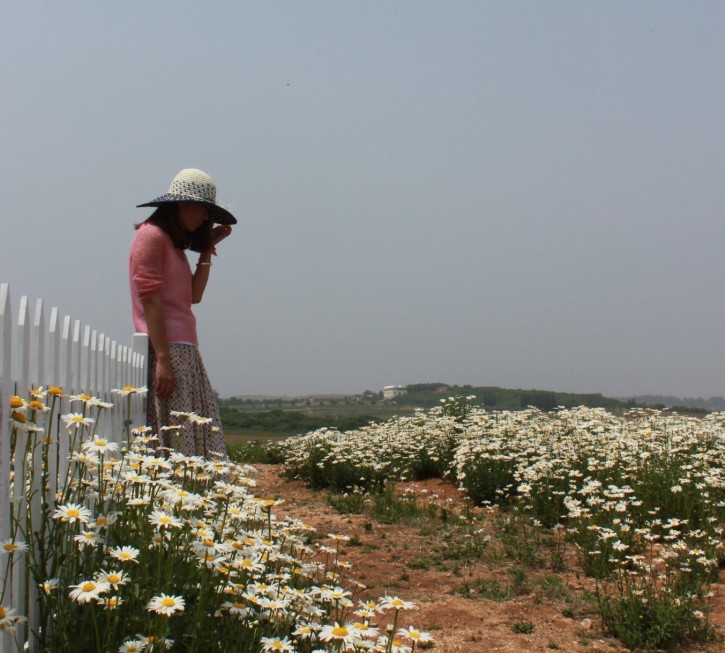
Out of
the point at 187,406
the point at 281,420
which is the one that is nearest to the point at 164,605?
the point at 187,406

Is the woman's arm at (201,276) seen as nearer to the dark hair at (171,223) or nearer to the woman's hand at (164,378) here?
the dark hair at (171,223)

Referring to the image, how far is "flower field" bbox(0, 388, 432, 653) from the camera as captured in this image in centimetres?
241

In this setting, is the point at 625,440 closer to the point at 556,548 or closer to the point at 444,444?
the point at 556,548

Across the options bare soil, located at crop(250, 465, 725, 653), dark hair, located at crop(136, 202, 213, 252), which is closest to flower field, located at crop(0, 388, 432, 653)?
bare soil, located at crop(250, 465, 725, 653)

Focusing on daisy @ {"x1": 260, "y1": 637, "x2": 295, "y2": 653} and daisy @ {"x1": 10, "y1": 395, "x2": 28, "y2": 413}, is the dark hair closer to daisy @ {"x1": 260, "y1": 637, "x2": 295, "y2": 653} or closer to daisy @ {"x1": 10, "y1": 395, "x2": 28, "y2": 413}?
daisy @ {"x1": 10, "y1": 395, "x2": 28, "y2": 413}

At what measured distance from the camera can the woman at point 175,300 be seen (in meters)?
4.49

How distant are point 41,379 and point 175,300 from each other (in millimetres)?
1779

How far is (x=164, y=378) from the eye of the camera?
4.57 m

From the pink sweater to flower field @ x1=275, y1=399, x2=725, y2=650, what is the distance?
2.74 m

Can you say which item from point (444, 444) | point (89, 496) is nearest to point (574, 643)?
point (89, 496)

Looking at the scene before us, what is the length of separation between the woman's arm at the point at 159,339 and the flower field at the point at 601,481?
260 centimetres

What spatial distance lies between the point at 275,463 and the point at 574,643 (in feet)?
30.6

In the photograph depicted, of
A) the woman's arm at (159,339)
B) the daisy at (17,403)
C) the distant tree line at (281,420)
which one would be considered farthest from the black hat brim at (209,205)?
A: the distant tree line at (281,420)

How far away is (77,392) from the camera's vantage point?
362 cm
